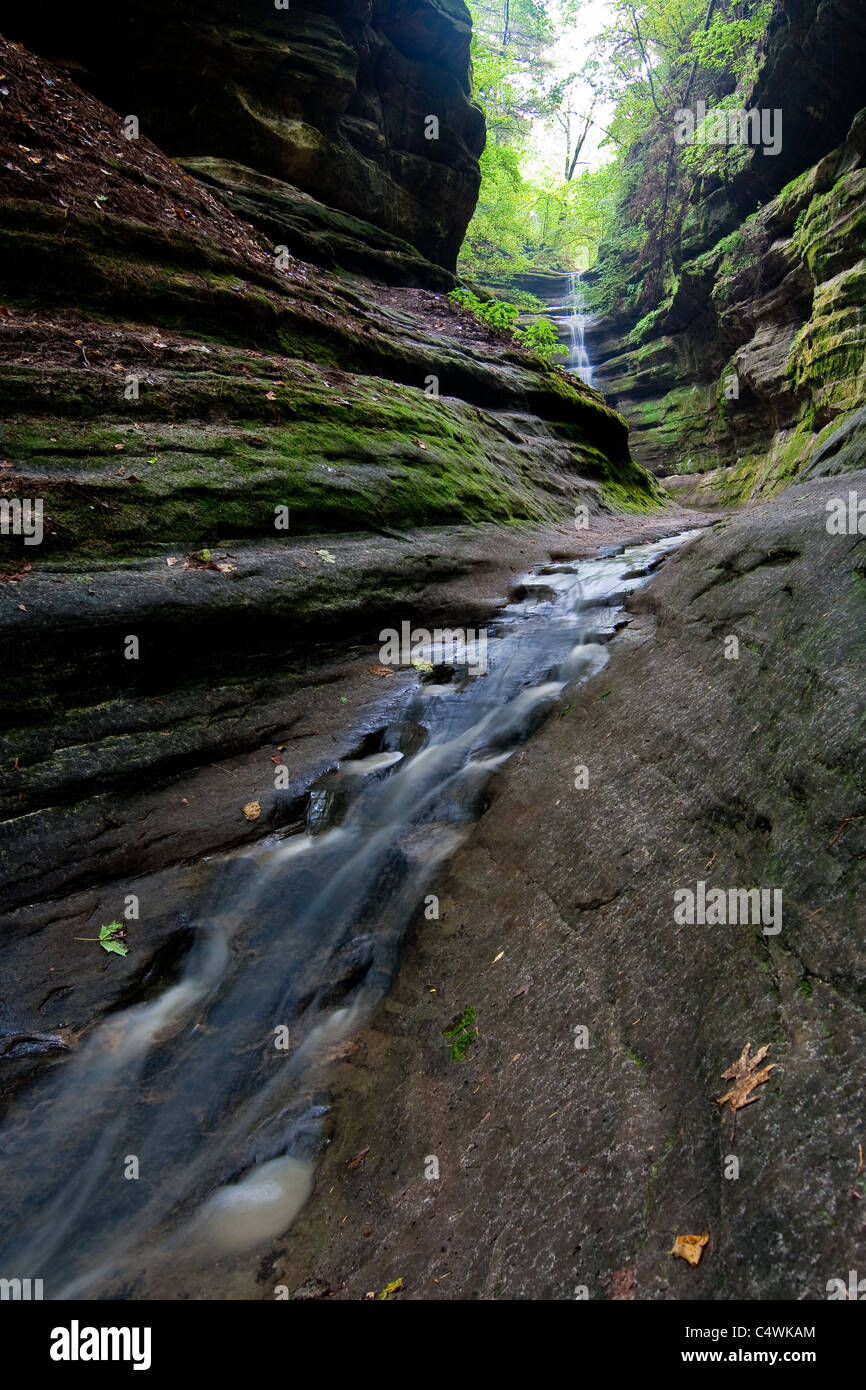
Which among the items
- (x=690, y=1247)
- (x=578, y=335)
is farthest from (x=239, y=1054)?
(x=578, y=335)

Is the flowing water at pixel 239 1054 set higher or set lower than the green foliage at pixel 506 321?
lower

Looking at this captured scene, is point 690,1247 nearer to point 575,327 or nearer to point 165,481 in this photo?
point 165,481

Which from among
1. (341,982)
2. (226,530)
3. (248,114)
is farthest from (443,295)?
(341,982)

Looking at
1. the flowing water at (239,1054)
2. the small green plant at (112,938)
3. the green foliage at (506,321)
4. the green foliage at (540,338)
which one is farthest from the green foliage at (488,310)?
the small green plant at (112,938)

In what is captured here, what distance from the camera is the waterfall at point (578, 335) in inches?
1093

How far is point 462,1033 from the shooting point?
3057 millimetres

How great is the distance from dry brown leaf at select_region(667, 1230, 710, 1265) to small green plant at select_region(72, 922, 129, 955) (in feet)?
9.72

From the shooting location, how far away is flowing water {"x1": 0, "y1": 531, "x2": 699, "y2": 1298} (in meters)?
2.57

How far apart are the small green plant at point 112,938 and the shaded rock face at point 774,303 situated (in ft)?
48.1

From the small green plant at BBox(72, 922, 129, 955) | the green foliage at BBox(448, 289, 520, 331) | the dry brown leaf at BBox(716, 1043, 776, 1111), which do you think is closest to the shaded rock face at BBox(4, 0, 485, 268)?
the green foliage at BBox(448, 289, 520, 331)

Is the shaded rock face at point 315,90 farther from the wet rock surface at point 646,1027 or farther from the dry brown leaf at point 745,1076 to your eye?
the dry brown leaf at point 745,1076

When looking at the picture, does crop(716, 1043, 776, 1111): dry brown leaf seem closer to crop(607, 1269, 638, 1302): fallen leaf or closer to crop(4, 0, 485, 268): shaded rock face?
crop(607, 1269, 638, 1302): fallen leaf

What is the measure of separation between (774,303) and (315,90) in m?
12.4

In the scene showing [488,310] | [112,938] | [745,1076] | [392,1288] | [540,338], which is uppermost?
[488,310]
